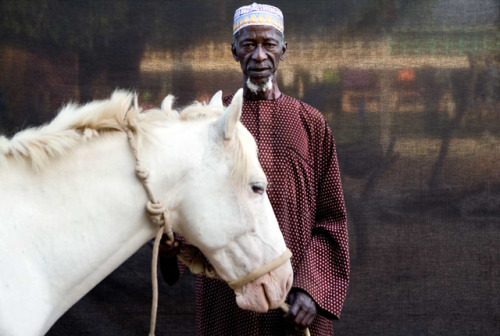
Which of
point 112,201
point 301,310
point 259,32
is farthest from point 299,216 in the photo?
point 112,201

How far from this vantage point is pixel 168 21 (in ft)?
10.0

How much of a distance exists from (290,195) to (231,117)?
2.08 ft

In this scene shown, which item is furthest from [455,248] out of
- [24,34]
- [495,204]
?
[24,34]

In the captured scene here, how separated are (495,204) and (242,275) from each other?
76.1 inches

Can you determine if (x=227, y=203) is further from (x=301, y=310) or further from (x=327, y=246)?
(x=327, y=246)

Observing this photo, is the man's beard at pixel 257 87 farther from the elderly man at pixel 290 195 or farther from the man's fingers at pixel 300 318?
the man's fingers at pixel 300 318

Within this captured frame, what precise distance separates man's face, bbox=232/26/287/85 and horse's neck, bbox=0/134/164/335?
0.78 metres

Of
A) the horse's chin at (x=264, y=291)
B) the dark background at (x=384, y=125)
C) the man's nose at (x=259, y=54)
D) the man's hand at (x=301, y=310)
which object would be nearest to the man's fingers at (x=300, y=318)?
the man's hand at (x=301, y=310)

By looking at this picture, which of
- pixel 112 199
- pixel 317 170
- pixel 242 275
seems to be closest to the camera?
pixel 112 199

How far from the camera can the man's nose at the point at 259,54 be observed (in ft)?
7.11

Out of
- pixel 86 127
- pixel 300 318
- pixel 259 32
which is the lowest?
pixel 300 318

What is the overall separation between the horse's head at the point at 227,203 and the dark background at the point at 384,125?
1.50 metres

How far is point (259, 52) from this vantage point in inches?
85.7

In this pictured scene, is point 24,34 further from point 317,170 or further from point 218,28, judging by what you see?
point 317,170
